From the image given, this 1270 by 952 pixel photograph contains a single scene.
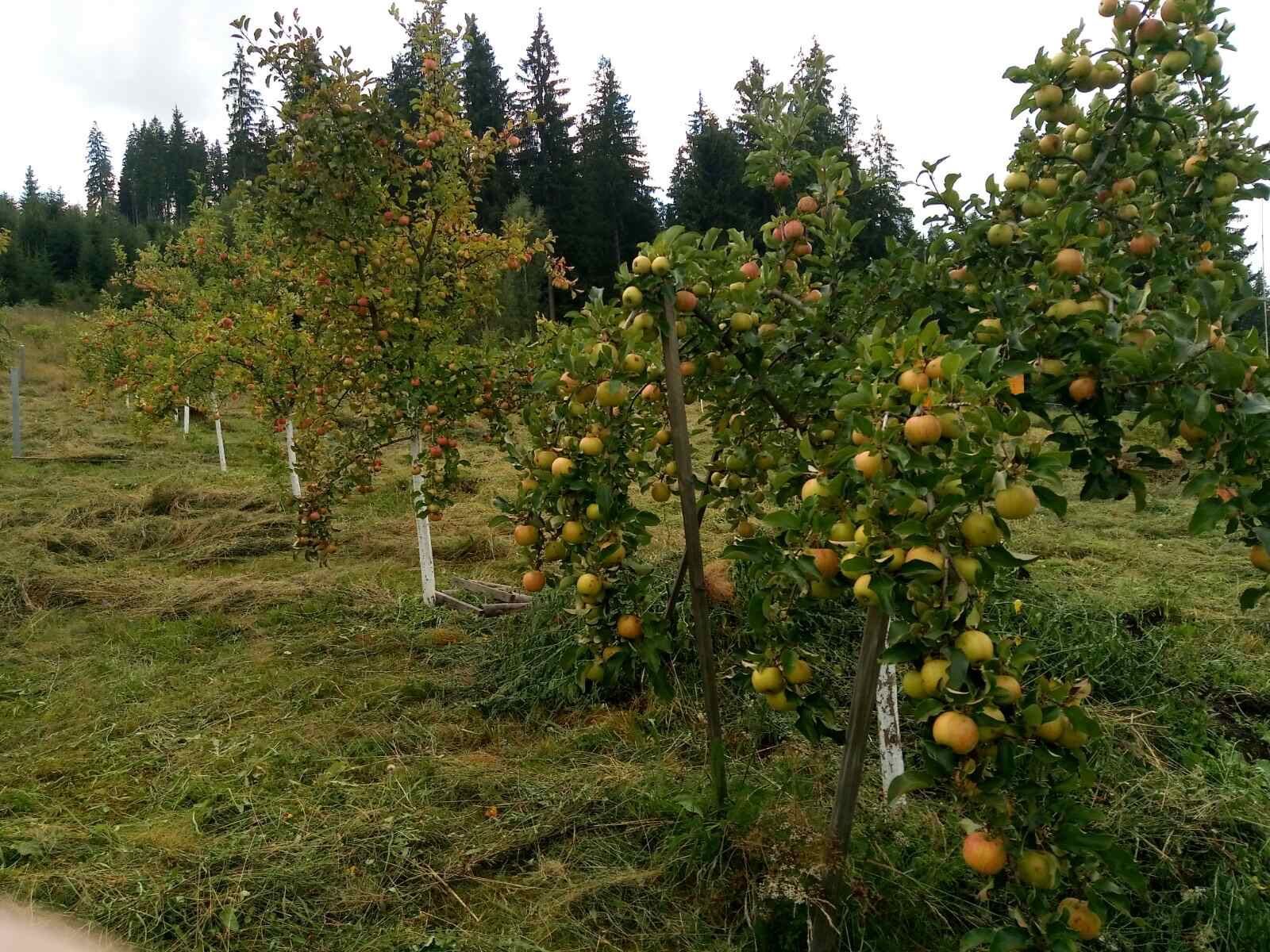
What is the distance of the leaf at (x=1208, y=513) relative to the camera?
4.76ft

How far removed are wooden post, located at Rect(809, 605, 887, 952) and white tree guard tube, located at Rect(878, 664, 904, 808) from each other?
2.91ft

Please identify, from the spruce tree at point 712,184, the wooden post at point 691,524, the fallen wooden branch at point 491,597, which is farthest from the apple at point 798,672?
the spruce tree at point 712,184

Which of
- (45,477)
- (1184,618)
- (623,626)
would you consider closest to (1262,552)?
(623,626)

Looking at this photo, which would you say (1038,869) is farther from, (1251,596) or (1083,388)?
(1083,388)

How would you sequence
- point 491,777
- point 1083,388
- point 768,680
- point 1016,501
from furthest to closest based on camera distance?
point 491,777 < point 768,680 < point 1083,388 < point 1016,501

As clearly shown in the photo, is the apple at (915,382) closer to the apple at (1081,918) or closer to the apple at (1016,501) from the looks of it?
the apple at (1016,501)

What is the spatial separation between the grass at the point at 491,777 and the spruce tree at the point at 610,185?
67.2 feet

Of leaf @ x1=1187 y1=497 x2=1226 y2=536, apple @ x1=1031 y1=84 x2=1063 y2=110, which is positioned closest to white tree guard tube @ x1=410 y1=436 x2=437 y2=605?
apple @ x1=1031 y1=84 x2=1063 y2=110

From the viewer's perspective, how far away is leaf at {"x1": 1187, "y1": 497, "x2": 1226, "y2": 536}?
145cm

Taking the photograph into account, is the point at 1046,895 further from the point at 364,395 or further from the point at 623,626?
the point at 364,395

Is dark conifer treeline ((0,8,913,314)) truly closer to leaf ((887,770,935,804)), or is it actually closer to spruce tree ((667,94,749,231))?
spruce tree ((667,94,749,231))

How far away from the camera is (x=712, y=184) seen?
25594 millimetres

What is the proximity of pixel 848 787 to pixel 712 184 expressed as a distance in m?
25.7

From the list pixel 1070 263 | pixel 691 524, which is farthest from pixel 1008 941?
pixel 1070 263
